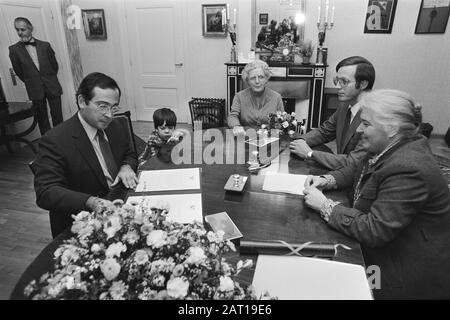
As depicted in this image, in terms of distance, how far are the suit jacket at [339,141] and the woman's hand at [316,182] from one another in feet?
0.95

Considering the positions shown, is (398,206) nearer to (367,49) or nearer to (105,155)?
(105,155)

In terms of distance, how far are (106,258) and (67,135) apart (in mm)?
1011

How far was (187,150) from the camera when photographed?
2.15m

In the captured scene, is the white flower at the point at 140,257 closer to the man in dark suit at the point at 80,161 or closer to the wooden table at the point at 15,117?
the man in dark suit at the point at 80,161

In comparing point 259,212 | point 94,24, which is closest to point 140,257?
point 259,212

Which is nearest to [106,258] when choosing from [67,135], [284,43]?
[67,135]

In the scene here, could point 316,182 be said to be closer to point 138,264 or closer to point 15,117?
point 138,264

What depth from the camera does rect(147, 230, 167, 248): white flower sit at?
80 cm

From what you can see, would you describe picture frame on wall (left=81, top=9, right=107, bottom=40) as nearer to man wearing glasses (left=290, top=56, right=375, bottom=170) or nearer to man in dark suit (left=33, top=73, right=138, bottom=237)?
man in dark suit (left=33, top=73, right=138, bottom=237)

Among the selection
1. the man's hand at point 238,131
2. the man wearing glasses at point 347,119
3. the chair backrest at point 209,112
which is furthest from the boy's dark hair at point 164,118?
the chair backrest at point 209,112

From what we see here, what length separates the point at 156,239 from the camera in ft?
2.63

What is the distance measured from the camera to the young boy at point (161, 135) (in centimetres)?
219

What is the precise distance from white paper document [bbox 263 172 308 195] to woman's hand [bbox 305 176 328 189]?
0.11 feet

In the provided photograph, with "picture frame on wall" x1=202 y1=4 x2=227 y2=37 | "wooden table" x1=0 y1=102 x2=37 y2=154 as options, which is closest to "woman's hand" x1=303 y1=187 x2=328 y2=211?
"wooden table" x1=0 y1=102 x2=37 y2=154
